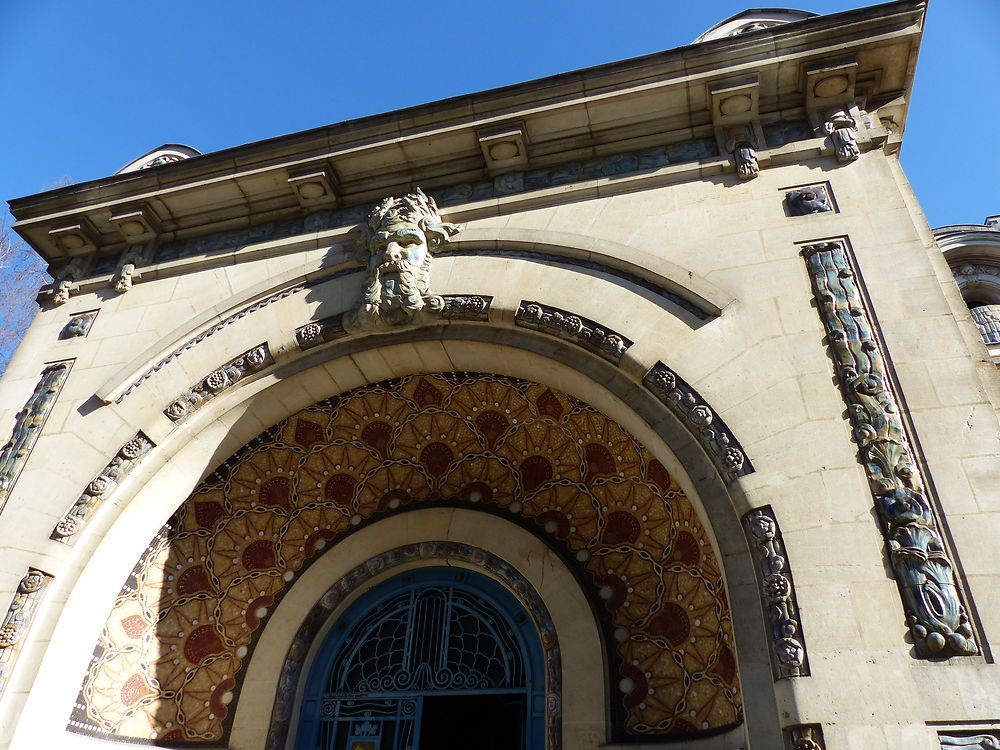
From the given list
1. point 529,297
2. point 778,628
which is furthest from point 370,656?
point 778,628

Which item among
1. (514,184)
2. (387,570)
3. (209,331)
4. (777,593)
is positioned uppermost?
(514,184)

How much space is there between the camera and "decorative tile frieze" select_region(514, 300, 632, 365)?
15.5 ft

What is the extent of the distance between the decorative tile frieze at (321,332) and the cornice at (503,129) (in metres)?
1.41

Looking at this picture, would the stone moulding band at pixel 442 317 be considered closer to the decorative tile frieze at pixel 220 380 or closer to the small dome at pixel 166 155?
the decorative tile frieze at pixel 220 380

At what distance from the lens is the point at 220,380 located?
5668mm

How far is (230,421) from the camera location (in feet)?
18.9

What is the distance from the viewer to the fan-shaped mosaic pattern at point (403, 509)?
17.0 feet

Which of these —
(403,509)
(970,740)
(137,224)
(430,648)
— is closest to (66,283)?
(137,224)

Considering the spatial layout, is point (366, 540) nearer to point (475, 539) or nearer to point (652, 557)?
point (475, 539)

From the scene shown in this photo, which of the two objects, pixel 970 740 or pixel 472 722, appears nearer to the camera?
pixel 970 740

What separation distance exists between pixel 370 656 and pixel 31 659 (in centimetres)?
257

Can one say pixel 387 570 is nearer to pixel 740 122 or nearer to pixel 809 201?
pixel 809 201

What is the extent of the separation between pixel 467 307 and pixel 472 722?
3720 mm

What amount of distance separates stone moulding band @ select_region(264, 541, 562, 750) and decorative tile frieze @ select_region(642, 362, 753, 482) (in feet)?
7.44
